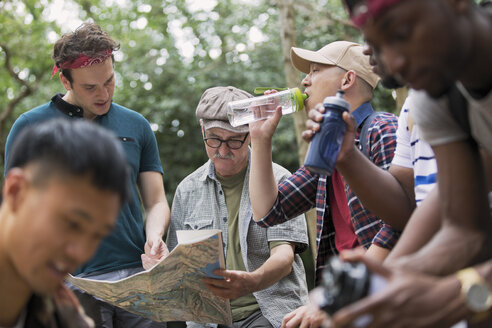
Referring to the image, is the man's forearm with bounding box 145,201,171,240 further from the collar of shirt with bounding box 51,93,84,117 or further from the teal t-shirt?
the collar of shirt with bounding box 51,93,84,117

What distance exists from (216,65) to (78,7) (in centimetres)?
468

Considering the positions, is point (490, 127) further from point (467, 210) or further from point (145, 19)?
point (145, 19)

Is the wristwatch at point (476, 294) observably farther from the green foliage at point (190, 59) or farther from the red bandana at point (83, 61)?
the green foliage at point (190, 59)

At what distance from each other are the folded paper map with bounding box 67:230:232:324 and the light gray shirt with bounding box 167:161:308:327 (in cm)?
45

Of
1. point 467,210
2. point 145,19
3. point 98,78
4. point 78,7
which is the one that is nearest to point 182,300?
point 98,78

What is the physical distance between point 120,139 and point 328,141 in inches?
67.7

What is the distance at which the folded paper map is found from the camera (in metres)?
2.88

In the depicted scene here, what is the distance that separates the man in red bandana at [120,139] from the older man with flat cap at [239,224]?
0.79ft

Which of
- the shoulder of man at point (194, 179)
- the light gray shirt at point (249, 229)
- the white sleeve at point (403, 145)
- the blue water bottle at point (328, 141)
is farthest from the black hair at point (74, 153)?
the shoulder of man at point (194, 179)

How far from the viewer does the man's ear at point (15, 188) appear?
5.85 ft

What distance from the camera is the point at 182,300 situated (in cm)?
328

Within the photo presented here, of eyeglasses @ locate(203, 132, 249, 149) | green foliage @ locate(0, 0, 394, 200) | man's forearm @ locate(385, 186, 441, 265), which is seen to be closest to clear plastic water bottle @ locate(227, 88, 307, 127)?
eyeglasses @ locate(203, 132, 249, 149)

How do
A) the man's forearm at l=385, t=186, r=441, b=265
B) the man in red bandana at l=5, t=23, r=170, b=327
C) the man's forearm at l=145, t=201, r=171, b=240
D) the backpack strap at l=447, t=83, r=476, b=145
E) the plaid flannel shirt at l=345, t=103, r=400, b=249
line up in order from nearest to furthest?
the backpack strap at l=447, t=83, r=476, b=145, the man's forearm at l=385, t=186, r=441, b=265, the plaid flannel shirt at l=345, t=103, r=400, b=249, the man in red bandana at l=5, t=23, r=170, b=327, the man's forearm at l=145, t=201, r=171, b=240

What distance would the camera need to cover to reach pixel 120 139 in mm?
3795
